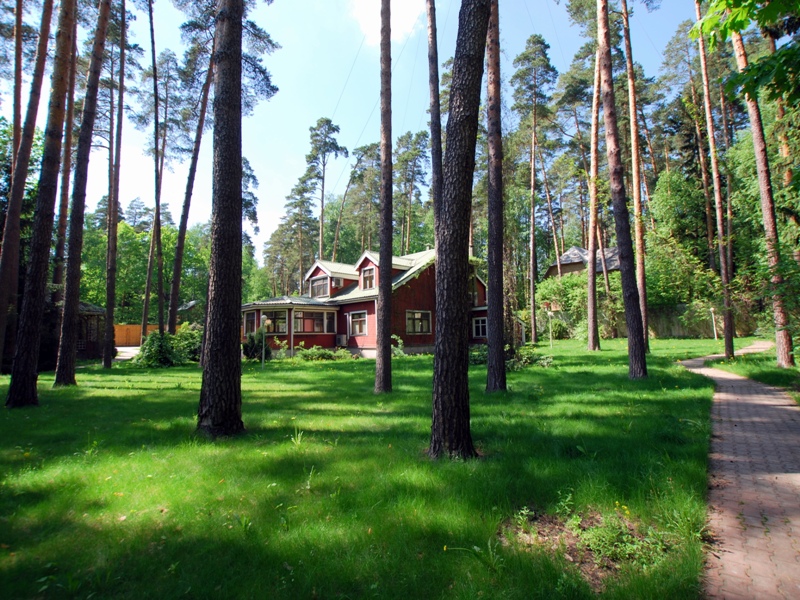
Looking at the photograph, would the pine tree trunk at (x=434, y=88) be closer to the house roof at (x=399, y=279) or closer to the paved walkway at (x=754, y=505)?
the paved walkway at (x=754, y=505)

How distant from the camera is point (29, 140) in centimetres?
951

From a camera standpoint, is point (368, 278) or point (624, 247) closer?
point (624, 247)

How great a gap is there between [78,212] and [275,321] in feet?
50.2

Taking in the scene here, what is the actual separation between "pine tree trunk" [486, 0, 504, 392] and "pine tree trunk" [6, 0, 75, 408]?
28.7 feet

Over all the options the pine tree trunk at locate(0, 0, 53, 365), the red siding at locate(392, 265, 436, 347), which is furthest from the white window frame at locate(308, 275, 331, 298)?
the pine tree trunk at locate(0, 0, 53, 365)

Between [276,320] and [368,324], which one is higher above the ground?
[276,320]

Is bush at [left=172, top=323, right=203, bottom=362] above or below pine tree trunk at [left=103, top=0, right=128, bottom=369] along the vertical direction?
below

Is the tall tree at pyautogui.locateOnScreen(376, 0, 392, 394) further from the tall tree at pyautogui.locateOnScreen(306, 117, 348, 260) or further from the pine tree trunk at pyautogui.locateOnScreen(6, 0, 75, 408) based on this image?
the tall tree at pyautogui.locateOnScreen(306, 117, 348, 260)

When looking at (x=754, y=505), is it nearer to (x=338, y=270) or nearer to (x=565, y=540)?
(x=565, y=540)

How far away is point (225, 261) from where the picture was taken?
5.43 m

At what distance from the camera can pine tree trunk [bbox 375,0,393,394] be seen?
8.91 meters

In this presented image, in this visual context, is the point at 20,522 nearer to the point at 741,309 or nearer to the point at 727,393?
the point at 727,393

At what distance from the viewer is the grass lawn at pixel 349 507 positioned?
240 centimetres

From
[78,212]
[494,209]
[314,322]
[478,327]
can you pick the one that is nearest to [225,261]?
[494,209]
